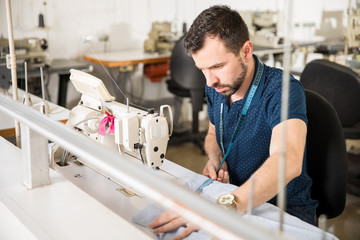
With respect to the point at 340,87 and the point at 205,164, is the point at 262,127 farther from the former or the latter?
the point at 340,87

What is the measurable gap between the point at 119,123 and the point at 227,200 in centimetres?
37

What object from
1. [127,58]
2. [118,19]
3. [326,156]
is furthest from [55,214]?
[118,19]

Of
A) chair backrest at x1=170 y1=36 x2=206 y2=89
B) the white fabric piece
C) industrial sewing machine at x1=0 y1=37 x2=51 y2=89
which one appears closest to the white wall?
industrial sewing machine at x1=0 y1=37 x2=51 y2=89

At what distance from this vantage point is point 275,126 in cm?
126

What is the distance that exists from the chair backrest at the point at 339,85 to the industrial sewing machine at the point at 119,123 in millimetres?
1507

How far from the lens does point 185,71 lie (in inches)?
127

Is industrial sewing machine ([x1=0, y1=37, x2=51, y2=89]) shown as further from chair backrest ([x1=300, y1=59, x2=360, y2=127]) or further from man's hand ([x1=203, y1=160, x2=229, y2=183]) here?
chair backrest ([x1=300, y1=59, x2=360, y2=127])

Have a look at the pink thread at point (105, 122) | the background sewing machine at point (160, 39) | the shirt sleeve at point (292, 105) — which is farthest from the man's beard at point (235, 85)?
the background sewing machine at point (160, 39)

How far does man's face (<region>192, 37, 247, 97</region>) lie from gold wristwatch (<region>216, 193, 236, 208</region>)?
396 mm

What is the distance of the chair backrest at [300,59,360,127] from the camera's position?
7.89 feet

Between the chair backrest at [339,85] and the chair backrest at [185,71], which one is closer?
the chair backrest at [339,85]

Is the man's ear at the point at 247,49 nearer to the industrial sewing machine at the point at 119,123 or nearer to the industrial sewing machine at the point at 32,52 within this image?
the industrial sewing machine at the point at 119,123

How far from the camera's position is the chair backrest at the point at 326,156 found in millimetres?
1292

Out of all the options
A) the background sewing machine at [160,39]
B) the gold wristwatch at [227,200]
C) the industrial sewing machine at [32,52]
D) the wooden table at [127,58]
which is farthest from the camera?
the background sewing machine at [160,39]
